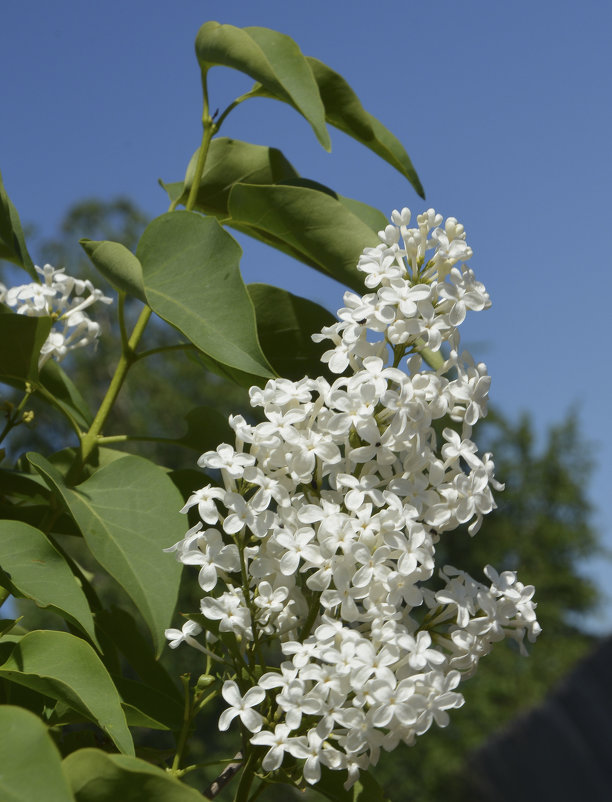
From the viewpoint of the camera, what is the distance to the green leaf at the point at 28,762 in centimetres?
47

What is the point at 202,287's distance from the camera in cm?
83

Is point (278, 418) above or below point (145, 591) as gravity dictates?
above

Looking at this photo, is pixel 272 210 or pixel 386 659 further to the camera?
pixel 272 210

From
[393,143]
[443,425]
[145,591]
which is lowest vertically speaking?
[145,591]

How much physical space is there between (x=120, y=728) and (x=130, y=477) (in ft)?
0.94

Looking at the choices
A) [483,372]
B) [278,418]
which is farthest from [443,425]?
[278,418]

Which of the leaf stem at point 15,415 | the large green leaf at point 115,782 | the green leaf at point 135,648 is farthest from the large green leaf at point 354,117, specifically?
the large green leaf at point 115,782

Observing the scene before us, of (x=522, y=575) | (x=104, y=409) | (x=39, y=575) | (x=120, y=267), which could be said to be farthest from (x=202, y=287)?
(x=522, y=575)

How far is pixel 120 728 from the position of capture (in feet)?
1.98

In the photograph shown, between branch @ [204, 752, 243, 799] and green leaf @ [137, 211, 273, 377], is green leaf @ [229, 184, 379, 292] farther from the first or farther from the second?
branch @ [204, 752, 243, 799]

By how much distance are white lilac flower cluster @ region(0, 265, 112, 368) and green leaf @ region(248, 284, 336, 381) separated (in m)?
0.26

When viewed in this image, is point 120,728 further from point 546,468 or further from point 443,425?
point 546,468

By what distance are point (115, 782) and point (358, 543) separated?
0.23 metres

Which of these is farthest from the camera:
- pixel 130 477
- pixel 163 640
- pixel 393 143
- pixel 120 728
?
pixel 393 143
